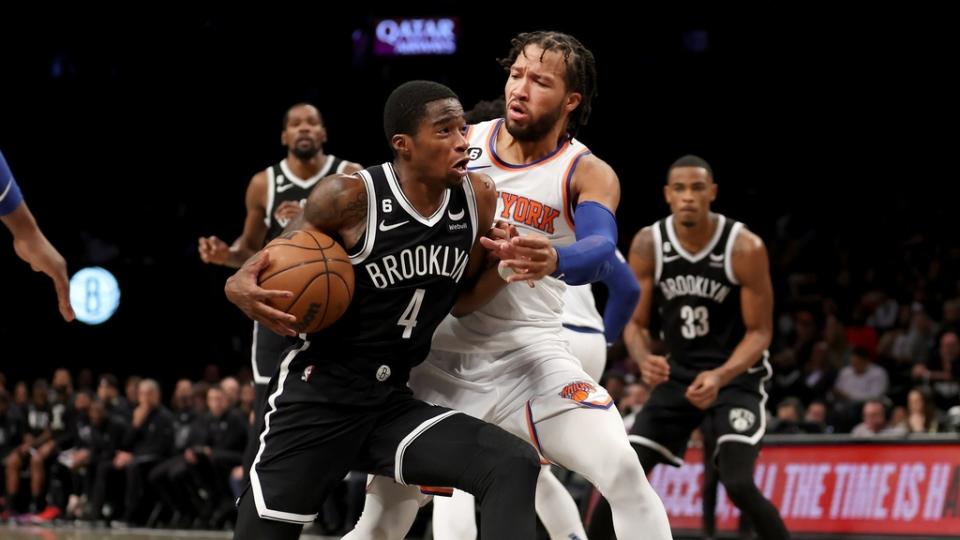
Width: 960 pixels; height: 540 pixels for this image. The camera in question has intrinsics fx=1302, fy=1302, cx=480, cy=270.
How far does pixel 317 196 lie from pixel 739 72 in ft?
46.0

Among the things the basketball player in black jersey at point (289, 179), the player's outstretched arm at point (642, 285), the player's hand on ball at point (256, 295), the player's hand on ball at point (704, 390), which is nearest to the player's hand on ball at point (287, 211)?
the basketball player in black jersey at point (289, 179)

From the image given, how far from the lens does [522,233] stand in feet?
15.3

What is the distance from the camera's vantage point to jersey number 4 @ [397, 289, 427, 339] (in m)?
4.16

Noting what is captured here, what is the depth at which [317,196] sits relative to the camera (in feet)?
13.3

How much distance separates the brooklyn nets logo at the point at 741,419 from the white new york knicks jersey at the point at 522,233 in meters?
2.13

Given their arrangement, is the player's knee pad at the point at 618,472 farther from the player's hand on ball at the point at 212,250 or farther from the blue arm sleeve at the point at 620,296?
A: the player's hand on ball at the point at 212,250

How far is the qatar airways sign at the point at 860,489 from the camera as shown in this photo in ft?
27.6

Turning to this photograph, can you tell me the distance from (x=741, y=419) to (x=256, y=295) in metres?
3.49

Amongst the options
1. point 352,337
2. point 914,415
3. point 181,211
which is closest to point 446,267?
point 352,337

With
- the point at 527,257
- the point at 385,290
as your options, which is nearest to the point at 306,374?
the point at 385,290

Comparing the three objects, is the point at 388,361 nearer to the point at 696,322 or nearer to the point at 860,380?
the point at 696,322

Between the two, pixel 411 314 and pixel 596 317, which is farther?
pixel 596 317

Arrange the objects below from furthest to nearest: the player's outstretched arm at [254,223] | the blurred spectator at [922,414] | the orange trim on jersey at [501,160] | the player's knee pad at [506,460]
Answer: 1. the blurred spectator at [922,414]
2. the player's outstretched arm at [254,223]
3. the orange trim on jersey at [501,160]
4. the player's knee pad at [506,460]

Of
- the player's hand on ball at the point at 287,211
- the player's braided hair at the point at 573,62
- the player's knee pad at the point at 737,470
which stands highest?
the player's braided hair at the point at 573,62
